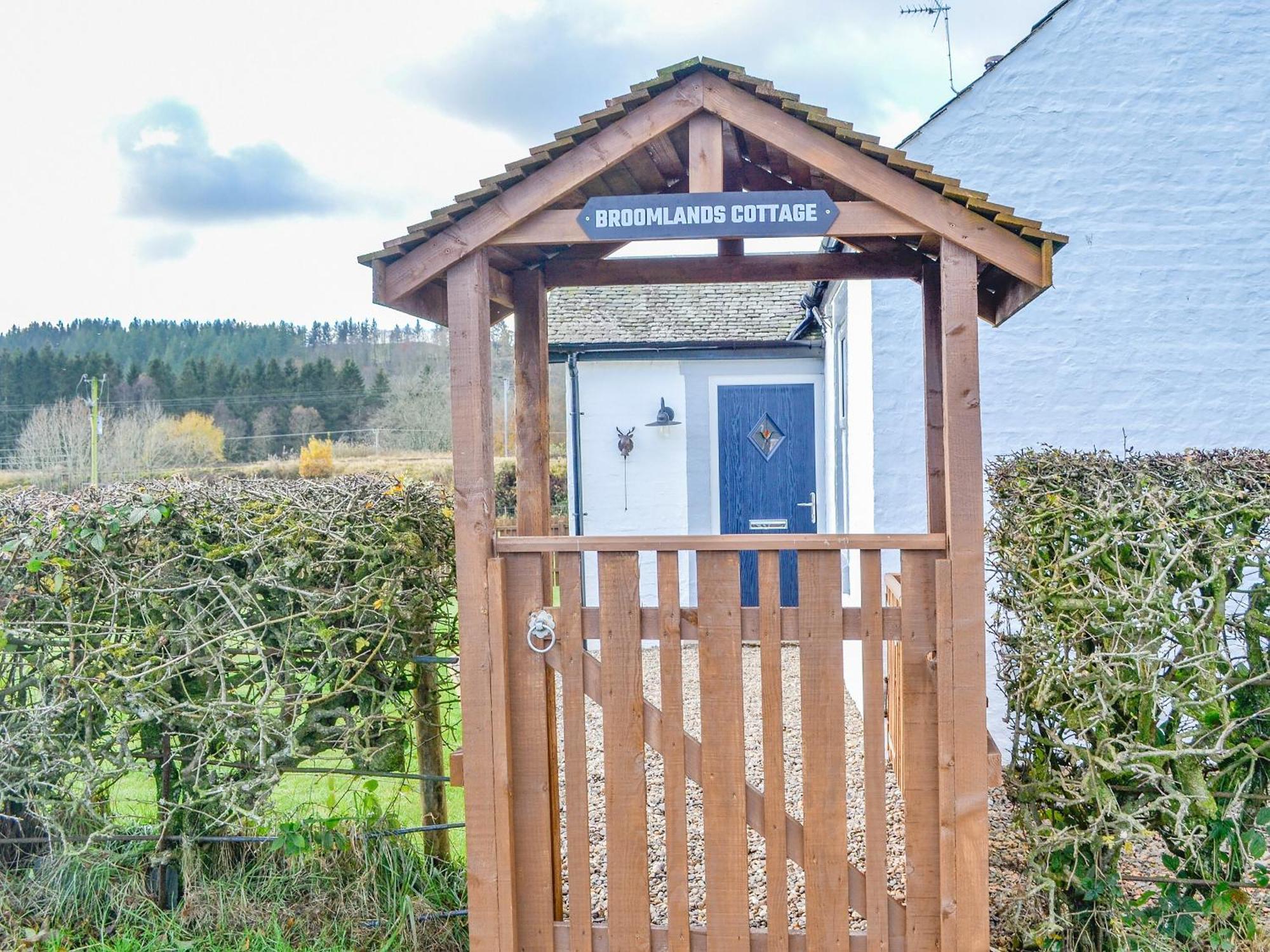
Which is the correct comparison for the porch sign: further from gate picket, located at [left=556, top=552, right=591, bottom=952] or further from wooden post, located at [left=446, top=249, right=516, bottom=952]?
gate picket, located at [left=556, top=552, right=591, bottom=952]

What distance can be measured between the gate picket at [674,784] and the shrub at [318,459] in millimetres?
32397

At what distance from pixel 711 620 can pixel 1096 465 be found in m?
1.56

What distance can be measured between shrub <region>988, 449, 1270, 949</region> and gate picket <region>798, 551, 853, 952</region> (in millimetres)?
755

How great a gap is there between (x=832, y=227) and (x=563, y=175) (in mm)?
969

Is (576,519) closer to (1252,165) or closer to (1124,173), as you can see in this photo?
(1124,173)

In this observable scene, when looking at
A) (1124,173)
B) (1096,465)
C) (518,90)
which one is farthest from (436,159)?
(1096,465)

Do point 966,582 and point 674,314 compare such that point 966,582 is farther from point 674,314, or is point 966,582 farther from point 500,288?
point 674,314

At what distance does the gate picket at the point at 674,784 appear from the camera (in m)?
3.18

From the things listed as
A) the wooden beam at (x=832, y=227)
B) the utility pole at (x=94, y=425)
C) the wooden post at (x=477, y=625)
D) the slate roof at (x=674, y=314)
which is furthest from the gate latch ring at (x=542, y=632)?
the utility pole at (x=94, y=425)

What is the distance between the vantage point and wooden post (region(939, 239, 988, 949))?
3092 millimetres

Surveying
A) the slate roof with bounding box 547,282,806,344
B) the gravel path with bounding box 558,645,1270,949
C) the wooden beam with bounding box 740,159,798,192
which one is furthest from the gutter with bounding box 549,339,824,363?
the wooden beam with bounding box 740,159,798,192

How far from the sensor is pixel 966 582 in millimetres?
3109

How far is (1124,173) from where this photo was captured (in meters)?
6.75

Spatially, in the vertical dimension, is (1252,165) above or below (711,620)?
above
